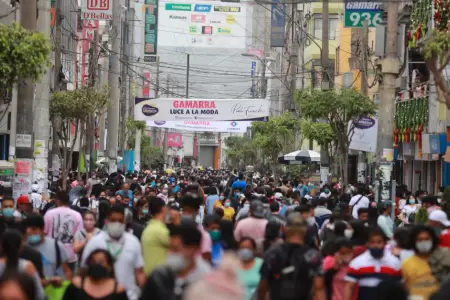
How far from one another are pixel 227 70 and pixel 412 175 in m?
128

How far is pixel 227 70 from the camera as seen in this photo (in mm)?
173500

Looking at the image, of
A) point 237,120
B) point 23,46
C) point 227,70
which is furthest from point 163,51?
point 23,46

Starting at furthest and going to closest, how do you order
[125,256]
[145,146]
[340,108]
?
[145,146], [340,108], [125,256]

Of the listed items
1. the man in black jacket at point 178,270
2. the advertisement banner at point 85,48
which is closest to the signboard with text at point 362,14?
the man in black jacket at point 178,270

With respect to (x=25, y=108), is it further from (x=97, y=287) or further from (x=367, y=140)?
(x=367, y=140)

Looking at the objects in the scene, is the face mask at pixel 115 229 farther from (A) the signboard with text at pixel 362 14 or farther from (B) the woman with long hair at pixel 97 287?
(A) the signboard with text at pixel 362 14

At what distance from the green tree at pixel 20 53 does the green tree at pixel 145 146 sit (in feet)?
178

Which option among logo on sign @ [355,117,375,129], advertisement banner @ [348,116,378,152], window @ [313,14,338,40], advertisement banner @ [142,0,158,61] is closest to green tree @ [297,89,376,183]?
logo on sign @ [355,117,375,129]

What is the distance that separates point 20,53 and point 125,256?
9.83 metres

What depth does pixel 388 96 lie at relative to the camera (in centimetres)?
2603

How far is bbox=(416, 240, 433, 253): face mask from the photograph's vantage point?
10.8m

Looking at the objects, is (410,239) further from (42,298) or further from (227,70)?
(227,70)

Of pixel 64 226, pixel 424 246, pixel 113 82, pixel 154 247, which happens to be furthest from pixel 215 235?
pixel 113 82

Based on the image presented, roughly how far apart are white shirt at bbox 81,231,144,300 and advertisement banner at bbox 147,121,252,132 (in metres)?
41.8
